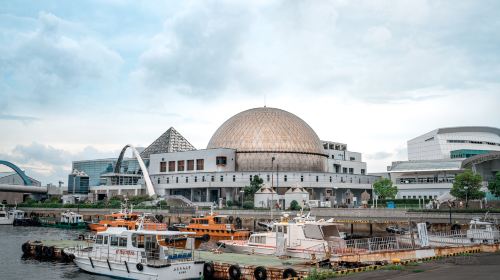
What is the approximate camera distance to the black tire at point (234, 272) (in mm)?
29625

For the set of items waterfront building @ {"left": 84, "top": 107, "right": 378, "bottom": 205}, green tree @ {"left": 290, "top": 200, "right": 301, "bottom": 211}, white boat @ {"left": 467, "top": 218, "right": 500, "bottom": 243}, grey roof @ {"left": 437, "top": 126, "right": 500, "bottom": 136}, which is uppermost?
grey roof @ {"left": 437, "top": 126, "right": 500, "bottom": 136}

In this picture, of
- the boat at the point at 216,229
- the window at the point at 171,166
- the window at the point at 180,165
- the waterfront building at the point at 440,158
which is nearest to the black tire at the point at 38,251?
the boat at the point at 216,229

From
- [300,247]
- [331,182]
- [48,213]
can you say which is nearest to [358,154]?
[331,182]

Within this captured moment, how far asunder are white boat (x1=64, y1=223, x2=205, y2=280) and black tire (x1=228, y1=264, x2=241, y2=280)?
2.67 meters

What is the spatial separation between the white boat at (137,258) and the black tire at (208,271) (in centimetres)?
28

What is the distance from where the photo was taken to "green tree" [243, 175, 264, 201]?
107438 millimetres

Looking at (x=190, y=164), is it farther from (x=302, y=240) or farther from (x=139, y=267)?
(x=139, y=267)

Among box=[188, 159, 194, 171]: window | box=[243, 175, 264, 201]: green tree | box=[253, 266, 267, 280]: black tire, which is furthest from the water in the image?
box=[188, 159, 194, 171]: window

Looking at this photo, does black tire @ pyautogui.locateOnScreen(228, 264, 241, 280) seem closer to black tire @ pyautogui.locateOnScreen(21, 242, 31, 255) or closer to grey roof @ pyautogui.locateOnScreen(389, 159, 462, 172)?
black tire @ pyautogui.locateOnScreen(21, 242, 31, 255)

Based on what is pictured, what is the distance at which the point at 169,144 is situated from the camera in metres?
173

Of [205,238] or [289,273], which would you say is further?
[205,238]

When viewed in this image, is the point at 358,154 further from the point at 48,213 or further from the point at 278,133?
the point at 48,213

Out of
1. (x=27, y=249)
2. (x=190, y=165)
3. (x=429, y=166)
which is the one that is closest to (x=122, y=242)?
(x=27, y=249)

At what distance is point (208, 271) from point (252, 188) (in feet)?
249
